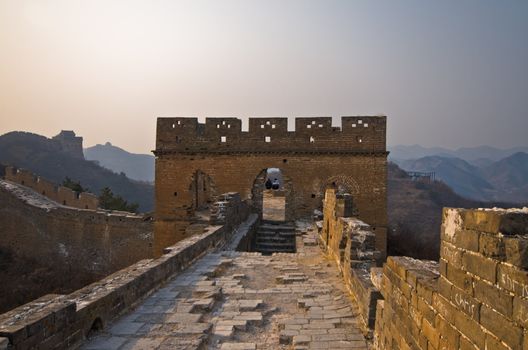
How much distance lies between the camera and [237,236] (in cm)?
1373

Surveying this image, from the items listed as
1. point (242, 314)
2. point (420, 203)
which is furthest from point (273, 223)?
point (420, 203)

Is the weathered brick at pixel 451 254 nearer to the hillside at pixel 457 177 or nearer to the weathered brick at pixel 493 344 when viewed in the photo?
the weathered brick at pixel 493 344

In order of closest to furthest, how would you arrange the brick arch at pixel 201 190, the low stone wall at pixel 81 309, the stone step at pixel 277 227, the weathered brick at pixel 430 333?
the weathered brick at pixel 430 333
the low stone wall at pixel 81 309
the stone step at pixel 277 227
the brick arch at pixel 201 190

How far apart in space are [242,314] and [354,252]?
2.31 m

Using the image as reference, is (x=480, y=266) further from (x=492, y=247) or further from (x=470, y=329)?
(x=470, y=329)

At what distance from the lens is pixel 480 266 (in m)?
2.58

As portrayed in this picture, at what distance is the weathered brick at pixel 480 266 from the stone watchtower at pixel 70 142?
82.9 metres

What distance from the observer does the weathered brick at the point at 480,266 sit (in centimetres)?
244

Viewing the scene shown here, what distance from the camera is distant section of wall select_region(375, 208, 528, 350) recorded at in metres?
2.23

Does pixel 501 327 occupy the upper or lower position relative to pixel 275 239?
upper

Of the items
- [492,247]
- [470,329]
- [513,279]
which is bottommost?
[470,329]

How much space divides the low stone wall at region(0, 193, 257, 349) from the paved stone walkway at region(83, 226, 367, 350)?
0.60 feet

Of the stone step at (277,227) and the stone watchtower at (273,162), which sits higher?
the stone watchtower at (273,162)

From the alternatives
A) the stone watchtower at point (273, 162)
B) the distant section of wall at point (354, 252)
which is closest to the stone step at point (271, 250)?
the distant section of wall at point (354, 252)
